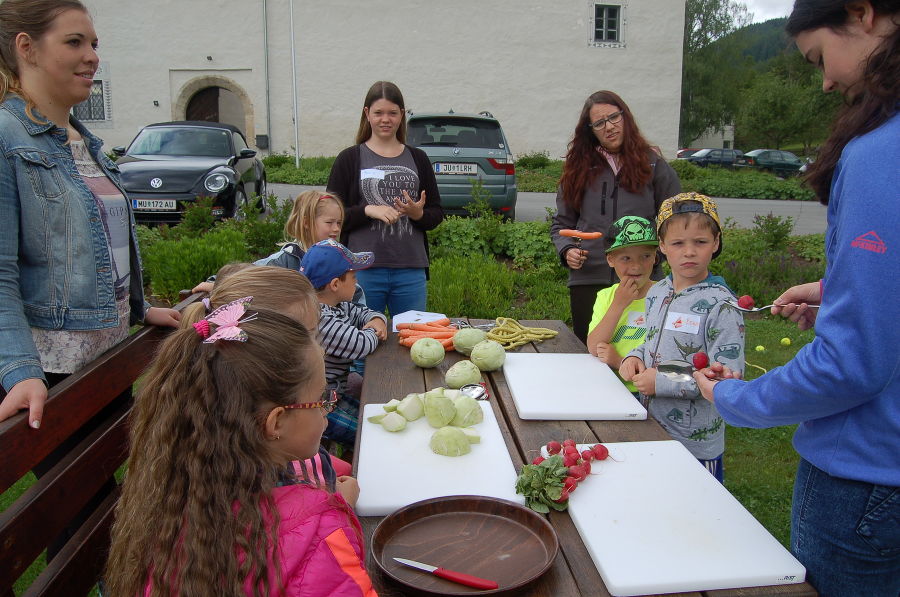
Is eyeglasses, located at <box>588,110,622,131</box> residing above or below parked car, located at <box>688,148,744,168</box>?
below

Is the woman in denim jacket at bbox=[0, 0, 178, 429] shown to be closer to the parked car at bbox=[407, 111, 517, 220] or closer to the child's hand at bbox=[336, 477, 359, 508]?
the child's hand at bbox=[336, 477, 359, 508]

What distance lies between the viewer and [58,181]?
204 centimetres

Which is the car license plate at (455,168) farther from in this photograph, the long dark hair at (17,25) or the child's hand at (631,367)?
the long dark hair at (17,25)

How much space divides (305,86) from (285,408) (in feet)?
75.7

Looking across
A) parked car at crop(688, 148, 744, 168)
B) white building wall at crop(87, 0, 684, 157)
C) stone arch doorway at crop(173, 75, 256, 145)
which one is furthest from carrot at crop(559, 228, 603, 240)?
parked car at crop(688, 148, 744, 168)

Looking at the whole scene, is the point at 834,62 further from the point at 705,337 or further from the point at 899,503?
the point at 705,337

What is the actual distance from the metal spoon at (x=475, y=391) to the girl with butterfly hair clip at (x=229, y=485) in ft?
3.58

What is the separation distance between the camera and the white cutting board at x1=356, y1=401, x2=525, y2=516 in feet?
5.64

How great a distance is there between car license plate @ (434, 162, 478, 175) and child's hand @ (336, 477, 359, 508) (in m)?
8.00

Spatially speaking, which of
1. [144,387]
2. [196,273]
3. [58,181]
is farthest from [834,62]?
[196,273]

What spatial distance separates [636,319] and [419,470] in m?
1.44

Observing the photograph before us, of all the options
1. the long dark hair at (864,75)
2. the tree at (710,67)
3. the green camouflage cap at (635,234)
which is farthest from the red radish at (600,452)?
the tree at (710,67)

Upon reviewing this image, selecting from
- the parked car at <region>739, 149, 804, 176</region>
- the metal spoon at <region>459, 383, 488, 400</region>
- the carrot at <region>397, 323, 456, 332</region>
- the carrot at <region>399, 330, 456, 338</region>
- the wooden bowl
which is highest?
Answer: the parked car at <region>739, 149, 804, 176</region>

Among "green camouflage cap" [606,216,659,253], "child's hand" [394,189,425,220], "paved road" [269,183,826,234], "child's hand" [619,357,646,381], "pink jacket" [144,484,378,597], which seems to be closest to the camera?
"pink jacket" [144,484,378,597]
